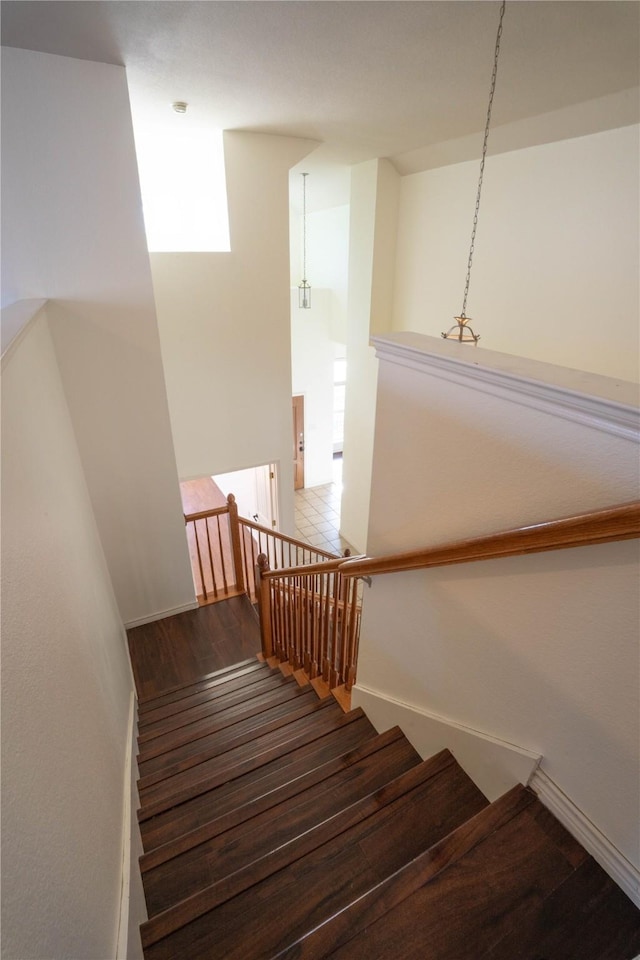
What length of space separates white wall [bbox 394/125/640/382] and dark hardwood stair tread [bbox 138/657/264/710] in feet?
11.5

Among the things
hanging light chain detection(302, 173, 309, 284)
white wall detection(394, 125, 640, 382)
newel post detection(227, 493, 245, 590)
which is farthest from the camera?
hanging light chain detection(302, 173, 309, 284)

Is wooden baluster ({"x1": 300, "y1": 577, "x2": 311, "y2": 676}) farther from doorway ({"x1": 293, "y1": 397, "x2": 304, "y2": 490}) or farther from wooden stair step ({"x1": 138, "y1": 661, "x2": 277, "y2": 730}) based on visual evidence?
doorway ({"x1": 293, "y1": 397, "x2": 304, "y2": 490})

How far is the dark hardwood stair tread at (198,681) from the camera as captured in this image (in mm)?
2983

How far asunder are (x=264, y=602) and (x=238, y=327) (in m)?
2.67

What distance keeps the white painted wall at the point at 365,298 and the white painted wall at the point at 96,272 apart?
9.85 feet

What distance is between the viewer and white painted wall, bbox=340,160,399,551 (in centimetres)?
504

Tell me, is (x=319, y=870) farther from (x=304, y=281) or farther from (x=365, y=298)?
(x=304, y=281)

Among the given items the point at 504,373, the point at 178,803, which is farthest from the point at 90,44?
the point at 178,803

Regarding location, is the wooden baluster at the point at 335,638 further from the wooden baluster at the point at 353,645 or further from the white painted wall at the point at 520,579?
the white painted wall at the point at 520,579

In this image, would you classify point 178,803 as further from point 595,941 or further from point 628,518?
point 628,518

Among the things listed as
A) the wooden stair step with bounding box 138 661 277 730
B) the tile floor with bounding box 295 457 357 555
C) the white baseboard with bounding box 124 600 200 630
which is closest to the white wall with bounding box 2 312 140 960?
the wooden stair step with bounding box 138 661 277 730

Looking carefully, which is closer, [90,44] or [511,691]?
[511,691]

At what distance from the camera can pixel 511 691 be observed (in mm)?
1364

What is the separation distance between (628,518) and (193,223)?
4.56 metres
